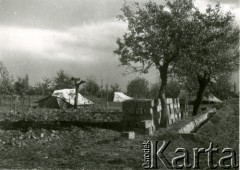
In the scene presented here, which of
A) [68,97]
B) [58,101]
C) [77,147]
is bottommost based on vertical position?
[77,147]

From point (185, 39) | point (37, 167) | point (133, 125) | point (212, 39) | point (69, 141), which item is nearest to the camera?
point (37, 167)

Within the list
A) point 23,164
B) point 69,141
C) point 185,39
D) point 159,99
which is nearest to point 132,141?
point 69,141

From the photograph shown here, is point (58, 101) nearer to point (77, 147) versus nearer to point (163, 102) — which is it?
point (163, 102)

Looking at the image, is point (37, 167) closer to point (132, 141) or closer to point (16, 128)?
point (132, 141)

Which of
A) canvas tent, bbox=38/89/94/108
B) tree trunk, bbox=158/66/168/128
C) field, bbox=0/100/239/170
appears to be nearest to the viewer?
field, bbox=0/100/239/170

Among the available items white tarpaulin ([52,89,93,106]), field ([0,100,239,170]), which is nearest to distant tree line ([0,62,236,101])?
white tarpaulin ([52,89,93,106])

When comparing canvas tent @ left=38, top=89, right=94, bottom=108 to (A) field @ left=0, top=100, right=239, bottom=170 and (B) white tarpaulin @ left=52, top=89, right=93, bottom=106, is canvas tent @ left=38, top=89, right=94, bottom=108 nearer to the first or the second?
(B) white tarpaulin @ left=52, top=89, right=93, bottom=106

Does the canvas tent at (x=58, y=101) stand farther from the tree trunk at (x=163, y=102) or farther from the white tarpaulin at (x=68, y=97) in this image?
the tree trunk at (x=163, y=102)

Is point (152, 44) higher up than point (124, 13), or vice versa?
point (124, 13)

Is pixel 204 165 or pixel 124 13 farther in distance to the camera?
pixel 124 13

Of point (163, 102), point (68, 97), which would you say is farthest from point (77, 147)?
point (68, 97)

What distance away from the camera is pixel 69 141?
39.0ft

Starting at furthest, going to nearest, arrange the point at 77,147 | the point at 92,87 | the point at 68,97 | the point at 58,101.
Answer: the point at 92,87, the point at 68,97, the point at 58,101, the point at 77,147

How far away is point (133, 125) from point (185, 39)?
5154mm
